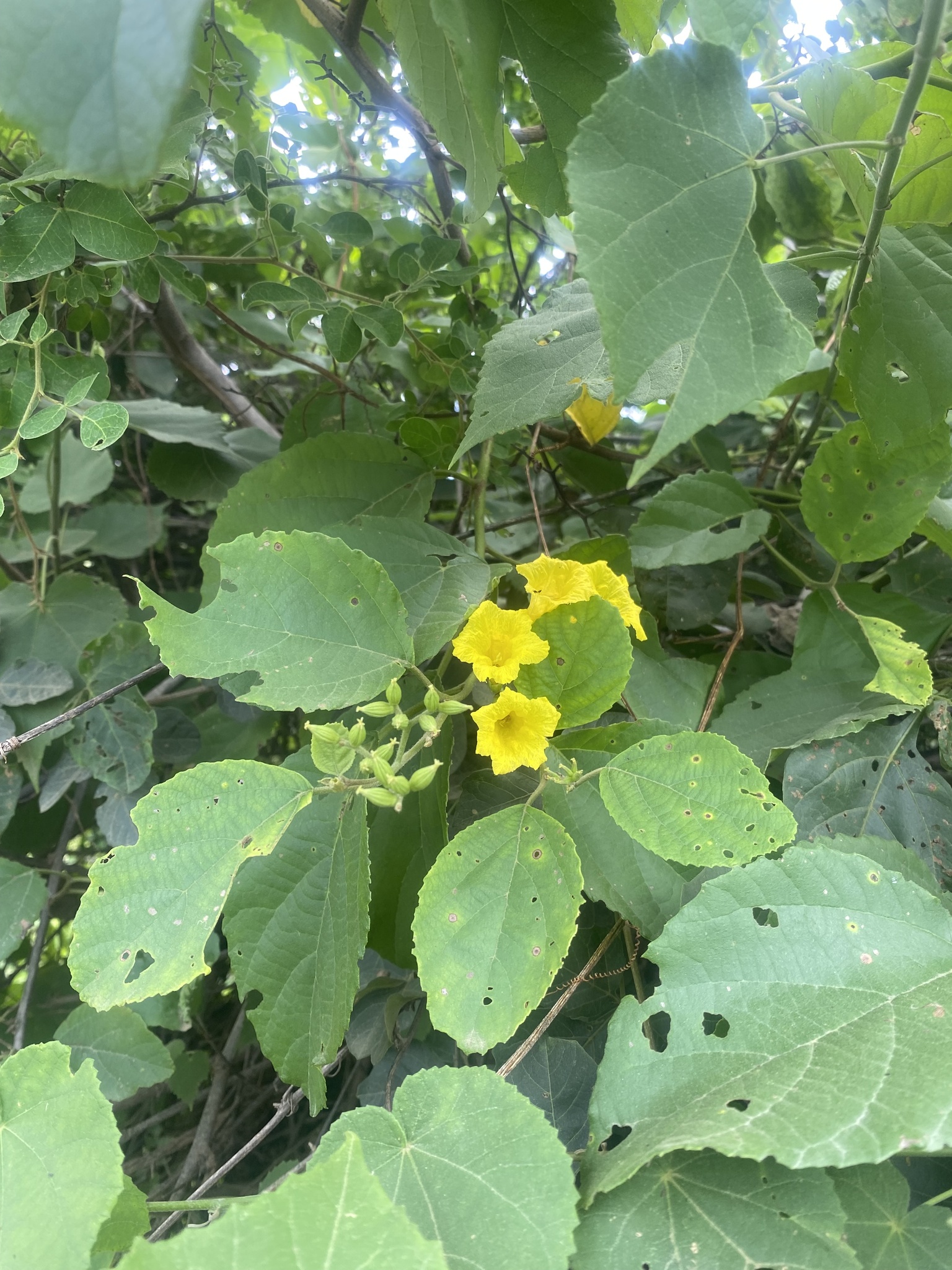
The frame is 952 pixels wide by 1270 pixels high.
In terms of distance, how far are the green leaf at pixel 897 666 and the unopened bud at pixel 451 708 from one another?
0.44 metres

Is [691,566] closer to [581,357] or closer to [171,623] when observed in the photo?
[581,357]

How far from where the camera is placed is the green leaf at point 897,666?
0.77m

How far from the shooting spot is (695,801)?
629mm

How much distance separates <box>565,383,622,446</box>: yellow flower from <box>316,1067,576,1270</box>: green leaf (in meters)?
0.90

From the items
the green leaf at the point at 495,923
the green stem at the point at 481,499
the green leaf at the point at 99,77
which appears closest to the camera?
the green leaf at the point at 99,77

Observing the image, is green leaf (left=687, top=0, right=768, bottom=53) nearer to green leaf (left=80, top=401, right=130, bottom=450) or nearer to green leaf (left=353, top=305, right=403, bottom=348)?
green leaf (left=353, top=305, right=403, bottom=348)

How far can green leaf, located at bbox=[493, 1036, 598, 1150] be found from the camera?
2.38ft

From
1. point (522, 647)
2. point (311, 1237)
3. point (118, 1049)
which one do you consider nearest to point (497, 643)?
point (522, 647)

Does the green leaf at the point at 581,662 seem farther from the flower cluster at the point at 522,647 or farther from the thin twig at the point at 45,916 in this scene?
the thin twig at the point at 45,916

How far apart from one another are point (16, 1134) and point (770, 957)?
2.01ft

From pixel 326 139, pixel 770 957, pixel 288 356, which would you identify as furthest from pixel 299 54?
pixel 770 957

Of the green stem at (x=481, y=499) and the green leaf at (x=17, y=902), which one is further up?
the green stem at (x=481, y=499)

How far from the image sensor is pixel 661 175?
549 mm

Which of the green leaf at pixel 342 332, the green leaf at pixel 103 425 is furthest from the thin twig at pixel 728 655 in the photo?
the green leaf at pixel 103 425
